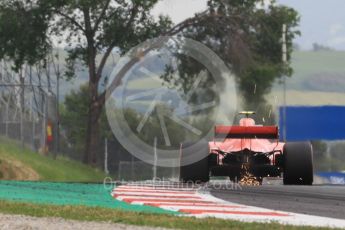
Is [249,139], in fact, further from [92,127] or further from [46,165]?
[92,127]

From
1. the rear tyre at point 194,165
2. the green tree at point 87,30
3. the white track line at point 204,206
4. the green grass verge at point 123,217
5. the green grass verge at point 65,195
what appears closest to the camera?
the green grass verge at point 123,217

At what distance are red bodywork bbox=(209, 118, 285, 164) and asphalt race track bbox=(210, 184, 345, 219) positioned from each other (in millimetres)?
851

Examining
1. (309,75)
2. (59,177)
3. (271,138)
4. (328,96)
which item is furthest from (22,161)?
(309,75)

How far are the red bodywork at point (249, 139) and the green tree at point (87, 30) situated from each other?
18.5 m

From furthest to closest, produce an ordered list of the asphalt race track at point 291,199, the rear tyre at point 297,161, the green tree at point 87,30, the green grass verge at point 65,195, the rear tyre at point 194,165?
the green tree at point 87,30 < the rear tyre at point 194,165 < the rear tyre at point 297,161 < the green grass verge at point 65,195 < the asphalt race track at point 291,199

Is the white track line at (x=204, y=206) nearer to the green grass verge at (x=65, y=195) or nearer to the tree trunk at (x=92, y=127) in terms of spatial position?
the green grass verge at (x=65, y=195)

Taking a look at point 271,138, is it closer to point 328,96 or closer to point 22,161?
point 22,161

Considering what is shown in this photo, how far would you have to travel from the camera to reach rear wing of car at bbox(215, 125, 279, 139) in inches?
698

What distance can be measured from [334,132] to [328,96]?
4299cm

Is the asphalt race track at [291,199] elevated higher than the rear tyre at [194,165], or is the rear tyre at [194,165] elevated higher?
the rear tyre at [194,165]

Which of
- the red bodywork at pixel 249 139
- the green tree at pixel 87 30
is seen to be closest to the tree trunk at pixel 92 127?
the green tree at pixel 87 30

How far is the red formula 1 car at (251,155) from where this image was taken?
17.7 metres

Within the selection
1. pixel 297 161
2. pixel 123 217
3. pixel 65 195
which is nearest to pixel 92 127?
pixel 297 161

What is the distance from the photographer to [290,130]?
36469mm
